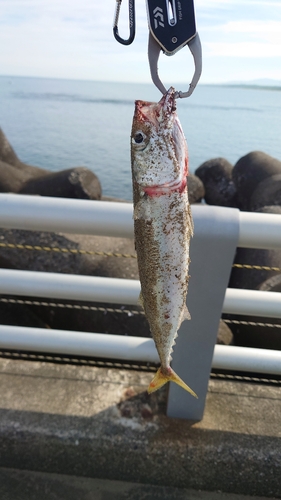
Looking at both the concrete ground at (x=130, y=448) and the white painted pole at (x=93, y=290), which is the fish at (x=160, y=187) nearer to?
the white painted pole at (x=93, y=290)

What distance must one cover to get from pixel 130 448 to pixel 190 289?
1083 mm

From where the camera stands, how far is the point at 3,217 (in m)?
2.13

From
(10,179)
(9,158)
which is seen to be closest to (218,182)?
(10,179)

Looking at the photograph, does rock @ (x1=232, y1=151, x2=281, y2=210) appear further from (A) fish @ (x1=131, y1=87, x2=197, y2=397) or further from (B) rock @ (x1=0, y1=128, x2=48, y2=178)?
(A) fish @ (x1=131, y1=87, x2=197, y2=397)

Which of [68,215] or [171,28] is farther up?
[171,28]

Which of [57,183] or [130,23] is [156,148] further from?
[57,183]

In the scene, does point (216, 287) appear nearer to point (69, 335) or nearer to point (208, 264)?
point (208, 264)

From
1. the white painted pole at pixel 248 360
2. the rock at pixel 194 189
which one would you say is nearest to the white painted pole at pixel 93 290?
the white painted pole at pixel 248 360

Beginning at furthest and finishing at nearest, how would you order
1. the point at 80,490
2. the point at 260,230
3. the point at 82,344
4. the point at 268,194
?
the point at 268,194 < the point at 82,344 < the point at 80,490 < the point at 260,230

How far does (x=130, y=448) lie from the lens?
246cm

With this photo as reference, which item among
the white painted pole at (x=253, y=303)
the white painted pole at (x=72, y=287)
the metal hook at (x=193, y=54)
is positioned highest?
the metal hook at (x=193, y=54)

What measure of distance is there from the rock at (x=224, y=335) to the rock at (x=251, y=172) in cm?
501

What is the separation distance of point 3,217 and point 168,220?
4.11 feet

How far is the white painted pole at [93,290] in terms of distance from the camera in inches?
91.1
